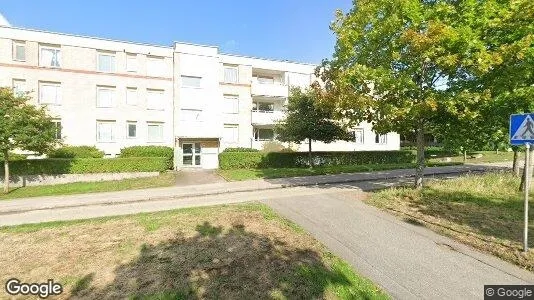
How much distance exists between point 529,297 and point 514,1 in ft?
30.8

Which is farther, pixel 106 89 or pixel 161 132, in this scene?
pixel 161 132

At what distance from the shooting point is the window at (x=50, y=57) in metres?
22.8

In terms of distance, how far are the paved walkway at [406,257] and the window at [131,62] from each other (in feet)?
71.6

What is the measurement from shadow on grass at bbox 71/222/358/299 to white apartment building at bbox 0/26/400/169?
1918 cm

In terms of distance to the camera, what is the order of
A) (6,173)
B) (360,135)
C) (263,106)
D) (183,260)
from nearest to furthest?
1. (183,260)
2. (6,173)
3. (263,106)
4. (360,135)

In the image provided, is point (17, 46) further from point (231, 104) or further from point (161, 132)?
point (231, 104)

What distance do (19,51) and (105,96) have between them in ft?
21.6

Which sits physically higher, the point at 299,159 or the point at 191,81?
the point at 191,81

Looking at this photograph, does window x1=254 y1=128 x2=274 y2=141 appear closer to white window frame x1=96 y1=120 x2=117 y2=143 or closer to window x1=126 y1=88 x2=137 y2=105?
window x1=126 y1=88 x2=137 y2=105

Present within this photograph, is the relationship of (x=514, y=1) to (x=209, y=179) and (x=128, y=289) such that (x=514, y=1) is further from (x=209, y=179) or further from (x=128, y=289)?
(x=209, y=179)

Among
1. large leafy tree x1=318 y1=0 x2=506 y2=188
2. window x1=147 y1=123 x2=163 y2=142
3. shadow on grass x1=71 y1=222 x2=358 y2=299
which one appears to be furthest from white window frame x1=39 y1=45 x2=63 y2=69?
shadow on grass x1=71 y1=222 x2=358 y2=299

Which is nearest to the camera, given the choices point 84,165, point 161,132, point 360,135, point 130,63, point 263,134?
point 84,165

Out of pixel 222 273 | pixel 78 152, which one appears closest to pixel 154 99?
pixel 78 152

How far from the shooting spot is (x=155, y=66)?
84.0 ft
